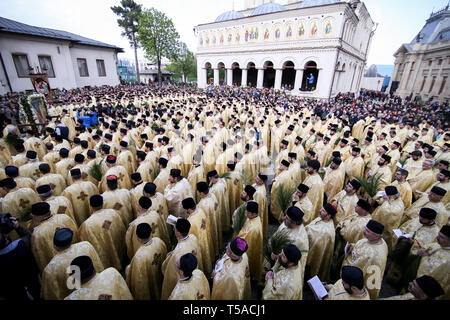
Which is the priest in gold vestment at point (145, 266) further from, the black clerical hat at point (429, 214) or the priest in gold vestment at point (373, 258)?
the black clerical hat at point (429, 214)

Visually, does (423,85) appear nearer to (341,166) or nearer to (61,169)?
(341,166)

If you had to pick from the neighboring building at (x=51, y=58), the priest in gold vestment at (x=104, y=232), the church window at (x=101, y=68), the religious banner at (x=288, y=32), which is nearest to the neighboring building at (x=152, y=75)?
the neighboring building at (x=51, y=58)

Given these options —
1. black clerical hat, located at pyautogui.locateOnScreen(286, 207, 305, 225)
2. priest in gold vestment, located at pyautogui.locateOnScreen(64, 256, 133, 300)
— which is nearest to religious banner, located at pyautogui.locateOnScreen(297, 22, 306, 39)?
black clerical hat, located at pyautogui.locateOnScreen(286, 207, 305, 225)

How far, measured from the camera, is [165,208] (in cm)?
462

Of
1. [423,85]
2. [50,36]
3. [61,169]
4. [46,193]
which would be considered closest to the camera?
[46,193]

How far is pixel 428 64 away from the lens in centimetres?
3152

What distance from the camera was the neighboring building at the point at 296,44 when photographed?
25219mm

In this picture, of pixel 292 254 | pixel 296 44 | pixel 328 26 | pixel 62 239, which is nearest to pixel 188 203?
pixel 62 239

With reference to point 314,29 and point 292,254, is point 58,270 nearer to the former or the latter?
point 292,254

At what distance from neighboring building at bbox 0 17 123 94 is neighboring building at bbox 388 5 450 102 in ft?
145

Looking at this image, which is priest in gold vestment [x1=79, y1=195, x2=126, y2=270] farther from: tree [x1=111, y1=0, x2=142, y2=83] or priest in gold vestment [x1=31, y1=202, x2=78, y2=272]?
tree [x1=111, y1=0, x2=142, y2=83]

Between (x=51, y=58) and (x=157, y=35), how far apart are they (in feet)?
57.0
